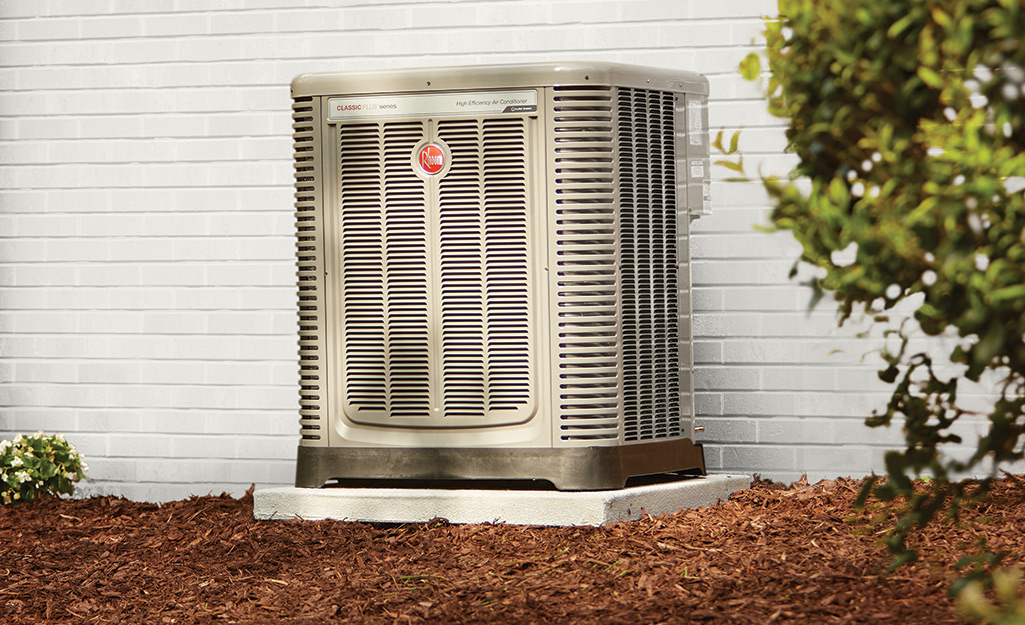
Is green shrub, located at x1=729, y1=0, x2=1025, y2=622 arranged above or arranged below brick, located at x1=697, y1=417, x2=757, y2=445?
above

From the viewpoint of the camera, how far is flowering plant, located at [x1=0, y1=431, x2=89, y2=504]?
4754mm

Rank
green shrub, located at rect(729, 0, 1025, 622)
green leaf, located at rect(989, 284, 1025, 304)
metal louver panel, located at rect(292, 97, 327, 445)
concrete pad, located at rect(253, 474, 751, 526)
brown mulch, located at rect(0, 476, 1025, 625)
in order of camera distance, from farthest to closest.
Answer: metal louver panel, located at rect(292, 97, 327, 445) → concrete pad, located at rect(253, 474, 751, 526) → brown mulch, located at rect(0, 476, 1025, 625) → green shrub, located at rect(729, 0, 1025, 622) → green leaf, located at rect(989, 284, 1025, 304)

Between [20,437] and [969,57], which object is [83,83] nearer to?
[20,437]

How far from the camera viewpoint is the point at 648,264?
4.07 meters

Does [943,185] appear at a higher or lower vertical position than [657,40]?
lower

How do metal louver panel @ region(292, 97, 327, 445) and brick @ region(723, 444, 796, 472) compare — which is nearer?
metal louver panel @ region(292, 97, 327, 445)

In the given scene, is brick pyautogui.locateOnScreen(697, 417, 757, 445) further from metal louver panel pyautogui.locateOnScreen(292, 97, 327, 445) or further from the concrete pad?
metal louver panel pyautogui.locateOnScreen(292, 97, 327, 445)

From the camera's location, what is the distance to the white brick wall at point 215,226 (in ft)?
15.8

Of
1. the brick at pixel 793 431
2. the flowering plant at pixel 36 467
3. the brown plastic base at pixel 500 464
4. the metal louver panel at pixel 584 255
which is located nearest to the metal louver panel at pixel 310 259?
the brown plastic base at pixel 500 464

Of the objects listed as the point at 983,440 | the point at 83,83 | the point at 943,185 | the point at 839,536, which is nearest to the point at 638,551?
the point at 839,536

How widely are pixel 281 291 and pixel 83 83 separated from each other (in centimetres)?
137

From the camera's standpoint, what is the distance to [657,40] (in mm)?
4863

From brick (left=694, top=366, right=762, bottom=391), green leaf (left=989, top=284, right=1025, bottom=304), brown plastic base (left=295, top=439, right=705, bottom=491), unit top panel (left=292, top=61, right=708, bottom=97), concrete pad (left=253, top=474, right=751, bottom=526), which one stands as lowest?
concrete pad (left=253, top=474, right=751, bottom=526)

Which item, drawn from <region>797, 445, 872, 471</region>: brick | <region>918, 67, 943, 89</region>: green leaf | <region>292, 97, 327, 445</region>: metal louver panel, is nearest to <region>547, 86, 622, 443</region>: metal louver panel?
<region>292, 97, 327, 445</region>: metal louver panel
